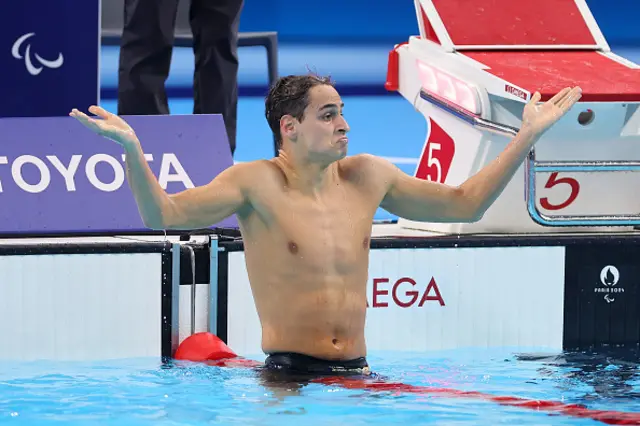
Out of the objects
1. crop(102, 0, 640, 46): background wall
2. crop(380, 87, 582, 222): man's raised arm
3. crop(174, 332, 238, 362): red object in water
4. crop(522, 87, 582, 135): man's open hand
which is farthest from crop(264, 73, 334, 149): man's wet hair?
crop(102, 0, 640, 46): background wall

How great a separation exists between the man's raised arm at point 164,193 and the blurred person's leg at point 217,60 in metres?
1.61

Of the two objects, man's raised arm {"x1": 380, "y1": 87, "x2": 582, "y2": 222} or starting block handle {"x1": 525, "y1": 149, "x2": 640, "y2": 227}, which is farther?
starting block handle {"x1": 525, "y1": 149, "x2": 640, "y2": 227}

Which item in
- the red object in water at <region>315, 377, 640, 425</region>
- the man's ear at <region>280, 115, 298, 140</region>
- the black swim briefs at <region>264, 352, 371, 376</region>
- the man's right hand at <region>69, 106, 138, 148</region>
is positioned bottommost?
the red object in water at <region>315, 377, 640, 425</region>

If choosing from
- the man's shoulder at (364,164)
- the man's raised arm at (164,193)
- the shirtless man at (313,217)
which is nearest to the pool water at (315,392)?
the shirtless man at (313,217)

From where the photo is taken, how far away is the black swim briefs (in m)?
3.51

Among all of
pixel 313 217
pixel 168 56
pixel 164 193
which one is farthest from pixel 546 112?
pixel 168 56

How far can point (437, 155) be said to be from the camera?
5.30 metres

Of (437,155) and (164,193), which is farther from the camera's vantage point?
(437,155)

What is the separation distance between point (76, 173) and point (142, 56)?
679 mm

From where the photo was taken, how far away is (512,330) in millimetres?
4824

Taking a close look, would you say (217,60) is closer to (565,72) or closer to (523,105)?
(523,105)

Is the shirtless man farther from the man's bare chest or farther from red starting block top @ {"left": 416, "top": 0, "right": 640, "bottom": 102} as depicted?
red starting block top @ {"left": 416, "top": 0, "right": 640, "bottom": 102}

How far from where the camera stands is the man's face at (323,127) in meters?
3.46

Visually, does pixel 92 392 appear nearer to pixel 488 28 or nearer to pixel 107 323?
pixel 107 323
